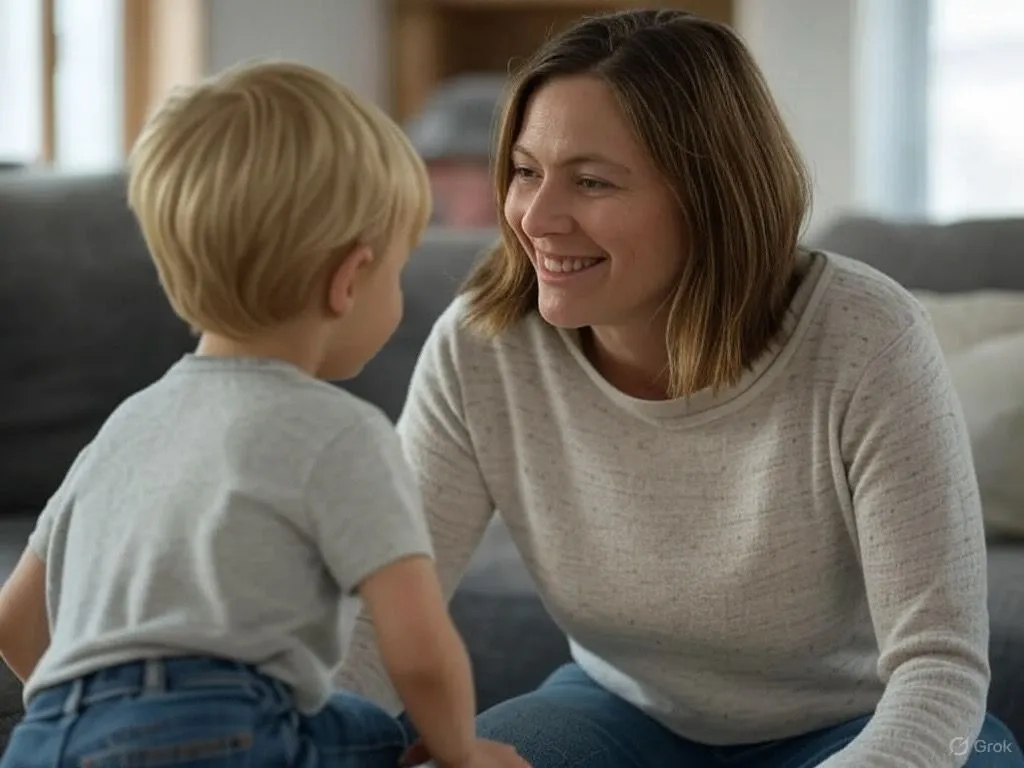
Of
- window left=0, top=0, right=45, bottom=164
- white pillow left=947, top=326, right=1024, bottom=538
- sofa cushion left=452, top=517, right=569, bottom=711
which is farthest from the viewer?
window left=0, top=0, right=45, bottom=164

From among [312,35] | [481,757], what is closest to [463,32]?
[312,35]

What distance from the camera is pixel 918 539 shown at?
4.57 feet

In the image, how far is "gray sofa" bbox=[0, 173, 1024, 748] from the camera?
2.33m

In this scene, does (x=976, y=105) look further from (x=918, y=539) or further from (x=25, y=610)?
(x=25, y=610)

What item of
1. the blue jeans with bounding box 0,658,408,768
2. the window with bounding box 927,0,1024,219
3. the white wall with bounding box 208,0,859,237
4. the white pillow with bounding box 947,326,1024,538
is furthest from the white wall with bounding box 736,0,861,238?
the blue jeans with bounding box 0,658,408,768

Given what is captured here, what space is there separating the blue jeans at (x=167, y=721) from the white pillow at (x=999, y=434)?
1330 millimetres

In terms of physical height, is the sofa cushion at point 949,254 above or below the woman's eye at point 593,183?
below

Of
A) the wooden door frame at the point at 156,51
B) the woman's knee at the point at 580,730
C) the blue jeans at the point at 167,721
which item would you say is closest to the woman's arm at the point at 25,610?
the blue jeans at the point at 167,721

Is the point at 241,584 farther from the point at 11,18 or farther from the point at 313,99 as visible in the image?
the point at 11,18

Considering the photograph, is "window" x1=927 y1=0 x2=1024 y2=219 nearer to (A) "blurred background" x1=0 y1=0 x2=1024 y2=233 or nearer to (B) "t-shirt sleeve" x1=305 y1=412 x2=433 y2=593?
(A) "blurred background" x1=0 y1=0 x2=1024 y2=233

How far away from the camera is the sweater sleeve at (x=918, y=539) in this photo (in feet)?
4.50

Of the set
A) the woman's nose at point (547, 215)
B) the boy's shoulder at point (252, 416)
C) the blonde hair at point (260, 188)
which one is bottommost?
the boy's shoulder at point (252, 416)

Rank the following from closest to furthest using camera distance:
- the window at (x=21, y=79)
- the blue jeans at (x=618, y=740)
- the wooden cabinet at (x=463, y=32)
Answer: the blue jeans at (x=618, y=740) < the window at (x=21, y=79) < the wooden cabinet at (x=463, y=32)

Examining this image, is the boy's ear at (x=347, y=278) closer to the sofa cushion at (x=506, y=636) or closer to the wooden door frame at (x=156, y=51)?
the sofa cushion at (x=506, y=636)
